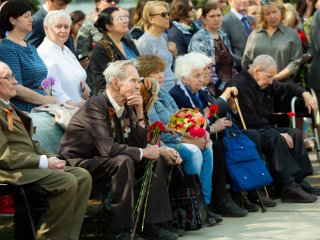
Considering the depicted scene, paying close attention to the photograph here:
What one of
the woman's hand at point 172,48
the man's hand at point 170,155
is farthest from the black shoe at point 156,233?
the woman's hand at point 172,48

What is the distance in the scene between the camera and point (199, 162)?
29.7ft

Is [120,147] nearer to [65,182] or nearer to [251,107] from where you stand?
[65,182]

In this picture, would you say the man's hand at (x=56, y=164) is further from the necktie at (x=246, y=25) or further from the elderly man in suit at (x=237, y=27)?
the necktie at (x=246, y=25)

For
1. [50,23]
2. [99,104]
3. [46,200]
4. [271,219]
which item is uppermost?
[50,23]

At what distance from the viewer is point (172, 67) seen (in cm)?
1141

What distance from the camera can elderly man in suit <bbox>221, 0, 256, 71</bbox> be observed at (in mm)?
12703

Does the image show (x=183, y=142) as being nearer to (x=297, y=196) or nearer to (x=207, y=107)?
(x=207, y=107)

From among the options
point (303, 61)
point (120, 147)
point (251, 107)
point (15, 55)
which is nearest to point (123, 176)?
point (120, 147)

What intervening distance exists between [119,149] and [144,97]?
1049 mm

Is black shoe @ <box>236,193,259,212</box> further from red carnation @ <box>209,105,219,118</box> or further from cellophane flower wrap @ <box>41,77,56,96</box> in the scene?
cellophane flower wrap @ <box>41,77,56,96</box>

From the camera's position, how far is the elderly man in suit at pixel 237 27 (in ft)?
41.7

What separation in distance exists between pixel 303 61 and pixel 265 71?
7.13 feet

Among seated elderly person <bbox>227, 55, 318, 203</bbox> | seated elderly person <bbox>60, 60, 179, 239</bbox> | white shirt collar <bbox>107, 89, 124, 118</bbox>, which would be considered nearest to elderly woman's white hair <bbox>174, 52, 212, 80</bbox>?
seated elderly person <bbox>227, 55, 318, 203</bbox>

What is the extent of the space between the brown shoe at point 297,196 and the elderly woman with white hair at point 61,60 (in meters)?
2.55
